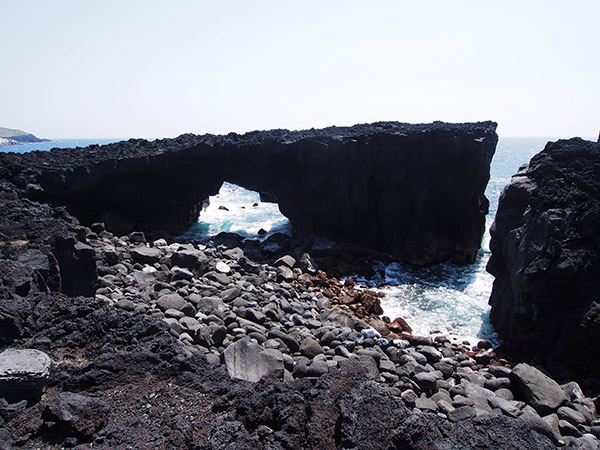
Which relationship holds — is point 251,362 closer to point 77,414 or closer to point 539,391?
point 77,414

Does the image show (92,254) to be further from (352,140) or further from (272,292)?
(352,140)

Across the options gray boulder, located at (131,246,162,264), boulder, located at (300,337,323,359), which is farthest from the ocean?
gray boulder, located at (131,246,162,264)

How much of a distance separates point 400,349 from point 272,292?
5.53 meters

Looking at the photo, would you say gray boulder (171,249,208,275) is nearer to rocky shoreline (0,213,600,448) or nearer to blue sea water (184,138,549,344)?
rocky shoreline (0,213,600,448)

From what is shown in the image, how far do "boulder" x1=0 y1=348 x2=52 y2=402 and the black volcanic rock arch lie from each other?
1599cm

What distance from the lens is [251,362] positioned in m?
7.46

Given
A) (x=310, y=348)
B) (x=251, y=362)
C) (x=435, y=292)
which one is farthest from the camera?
(x=435, y=292)

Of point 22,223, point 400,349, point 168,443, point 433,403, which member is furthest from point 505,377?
point 22,223

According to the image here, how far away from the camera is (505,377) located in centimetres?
1009

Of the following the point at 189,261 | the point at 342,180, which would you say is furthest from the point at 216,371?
the point at 342,180

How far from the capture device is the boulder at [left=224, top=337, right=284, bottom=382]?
281 inches

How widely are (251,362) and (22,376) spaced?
3.82 metres

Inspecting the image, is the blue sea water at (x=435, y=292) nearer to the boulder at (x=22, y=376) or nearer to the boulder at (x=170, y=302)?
the boulder at (x=170, y=302)

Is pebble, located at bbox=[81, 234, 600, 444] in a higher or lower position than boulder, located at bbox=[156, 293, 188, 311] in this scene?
Answer: lower
